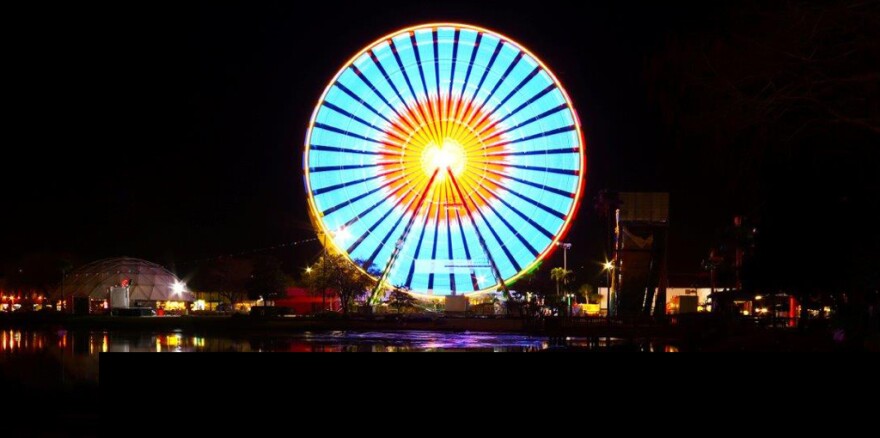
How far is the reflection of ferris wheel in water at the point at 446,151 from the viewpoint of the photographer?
1916 inches

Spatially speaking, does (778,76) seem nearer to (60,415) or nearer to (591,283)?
(60,415)

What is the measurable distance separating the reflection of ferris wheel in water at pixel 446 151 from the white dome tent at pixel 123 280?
94.7ft

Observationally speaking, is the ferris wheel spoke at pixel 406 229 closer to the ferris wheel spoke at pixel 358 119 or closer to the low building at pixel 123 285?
the ferris wheel spoke at pixel 358 119

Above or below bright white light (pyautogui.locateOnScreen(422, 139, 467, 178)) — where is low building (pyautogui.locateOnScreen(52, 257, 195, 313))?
below

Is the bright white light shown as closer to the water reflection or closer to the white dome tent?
the water reflection

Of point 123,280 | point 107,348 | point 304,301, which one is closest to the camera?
point 107,348

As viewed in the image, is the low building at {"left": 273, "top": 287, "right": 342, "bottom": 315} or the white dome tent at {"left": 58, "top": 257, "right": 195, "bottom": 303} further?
the white dome tent at {"left": 58, "top": 257, "right": 195, "bottom": 303}

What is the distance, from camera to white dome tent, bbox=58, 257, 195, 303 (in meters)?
71.9

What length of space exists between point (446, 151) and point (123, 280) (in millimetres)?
35372

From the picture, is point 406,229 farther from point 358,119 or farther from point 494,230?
point 358,119

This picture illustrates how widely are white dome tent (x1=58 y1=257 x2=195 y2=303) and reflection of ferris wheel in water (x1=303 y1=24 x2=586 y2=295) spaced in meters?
28.9

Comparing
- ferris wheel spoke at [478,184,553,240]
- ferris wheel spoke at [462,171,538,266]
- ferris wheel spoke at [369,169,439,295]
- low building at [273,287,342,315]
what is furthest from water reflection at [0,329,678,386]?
low building at [273,287,342,315]

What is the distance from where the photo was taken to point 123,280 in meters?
72.5

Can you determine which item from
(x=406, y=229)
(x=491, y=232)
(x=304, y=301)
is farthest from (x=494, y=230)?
(x=304, y=301)
